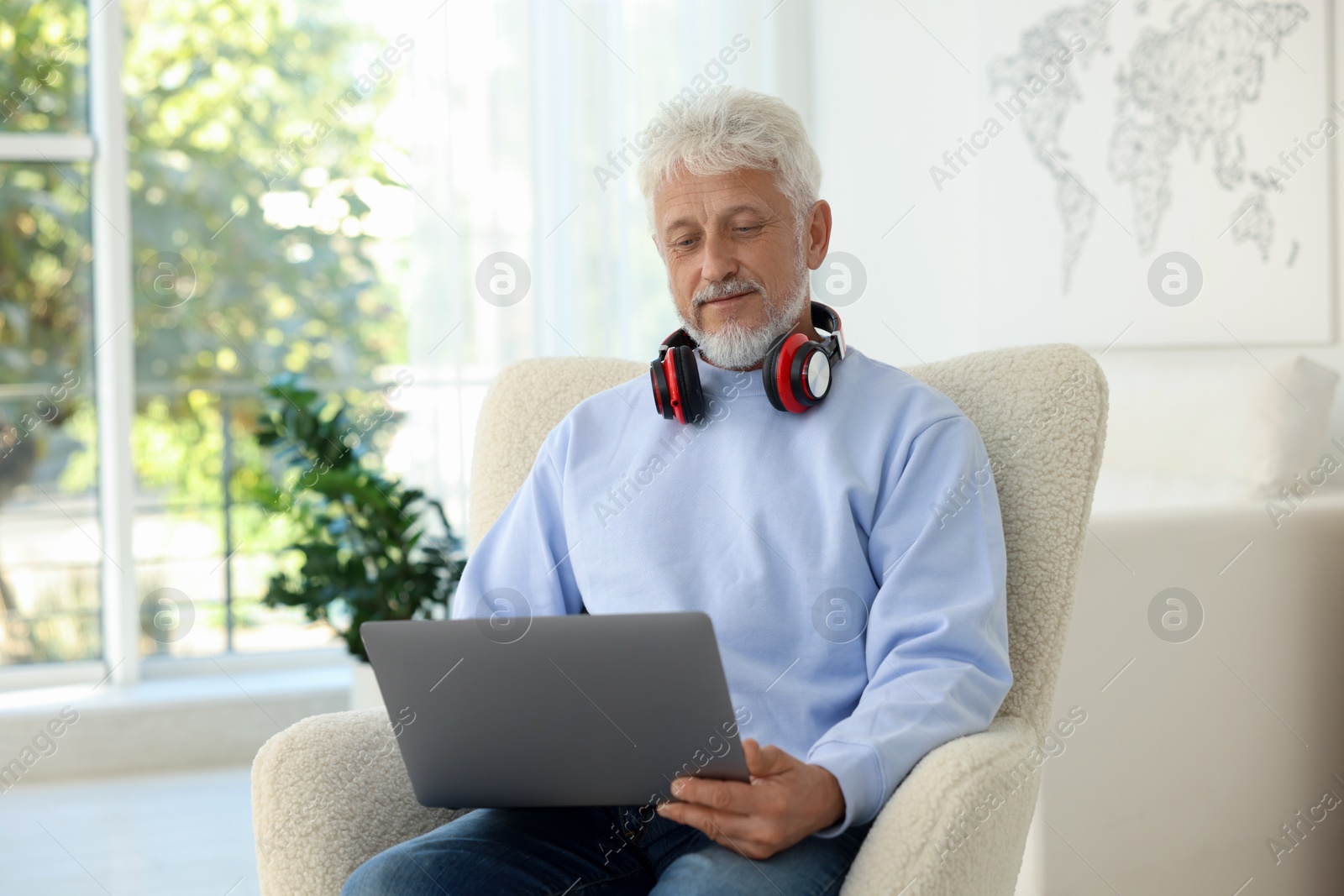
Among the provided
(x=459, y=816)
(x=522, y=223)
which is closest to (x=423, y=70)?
(x=522, y=223)

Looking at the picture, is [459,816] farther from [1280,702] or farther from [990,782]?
[1280,702]

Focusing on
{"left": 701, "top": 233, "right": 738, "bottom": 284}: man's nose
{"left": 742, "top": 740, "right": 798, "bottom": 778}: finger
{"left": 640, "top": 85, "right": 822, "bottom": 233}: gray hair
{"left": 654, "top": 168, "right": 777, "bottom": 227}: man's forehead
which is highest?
{"left": 640, "top": 85, "right": 822, "bottom": 233}: gray hair

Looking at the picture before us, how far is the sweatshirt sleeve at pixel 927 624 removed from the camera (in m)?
1.07

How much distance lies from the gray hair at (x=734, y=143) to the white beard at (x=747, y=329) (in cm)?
10

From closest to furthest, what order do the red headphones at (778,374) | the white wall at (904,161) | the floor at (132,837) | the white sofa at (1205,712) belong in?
the red headphones at (778,374), the white sofa at (1205,712), the floor at (132,837), the white wall at (904,161)

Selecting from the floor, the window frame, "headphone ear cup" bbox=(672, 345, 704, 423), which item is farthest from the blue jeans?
the window frame

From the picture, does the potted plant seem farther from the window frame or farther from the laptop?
the laptop

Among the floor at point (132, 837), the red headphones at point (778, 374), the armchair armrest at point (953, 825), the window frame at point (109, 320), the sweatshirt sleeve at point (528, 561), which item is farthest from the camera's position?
the window frame at point (109, 320)

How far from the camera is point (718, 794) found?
100cm

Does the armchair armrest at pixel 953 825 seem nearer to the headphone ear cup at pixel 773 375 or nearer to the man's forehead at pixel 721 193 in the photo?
the headphone ear cup at pixel 773 375

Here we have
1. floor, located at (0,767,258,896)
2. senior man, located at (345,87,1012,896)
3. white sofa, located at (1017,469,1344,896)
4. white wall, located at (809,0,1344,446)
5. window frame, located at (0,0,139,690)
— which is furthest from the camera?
window frame, located at (0,0,139,690)

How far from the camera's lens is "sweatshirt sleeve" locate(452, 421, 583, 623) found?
1.43 metres

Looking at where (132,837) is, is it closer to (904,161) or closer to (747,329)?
(747,329)

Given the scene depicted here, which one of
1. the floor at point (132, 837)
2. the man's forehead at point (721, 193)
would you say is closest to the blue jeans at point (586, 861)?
the man's forehead at point (721, 193)
